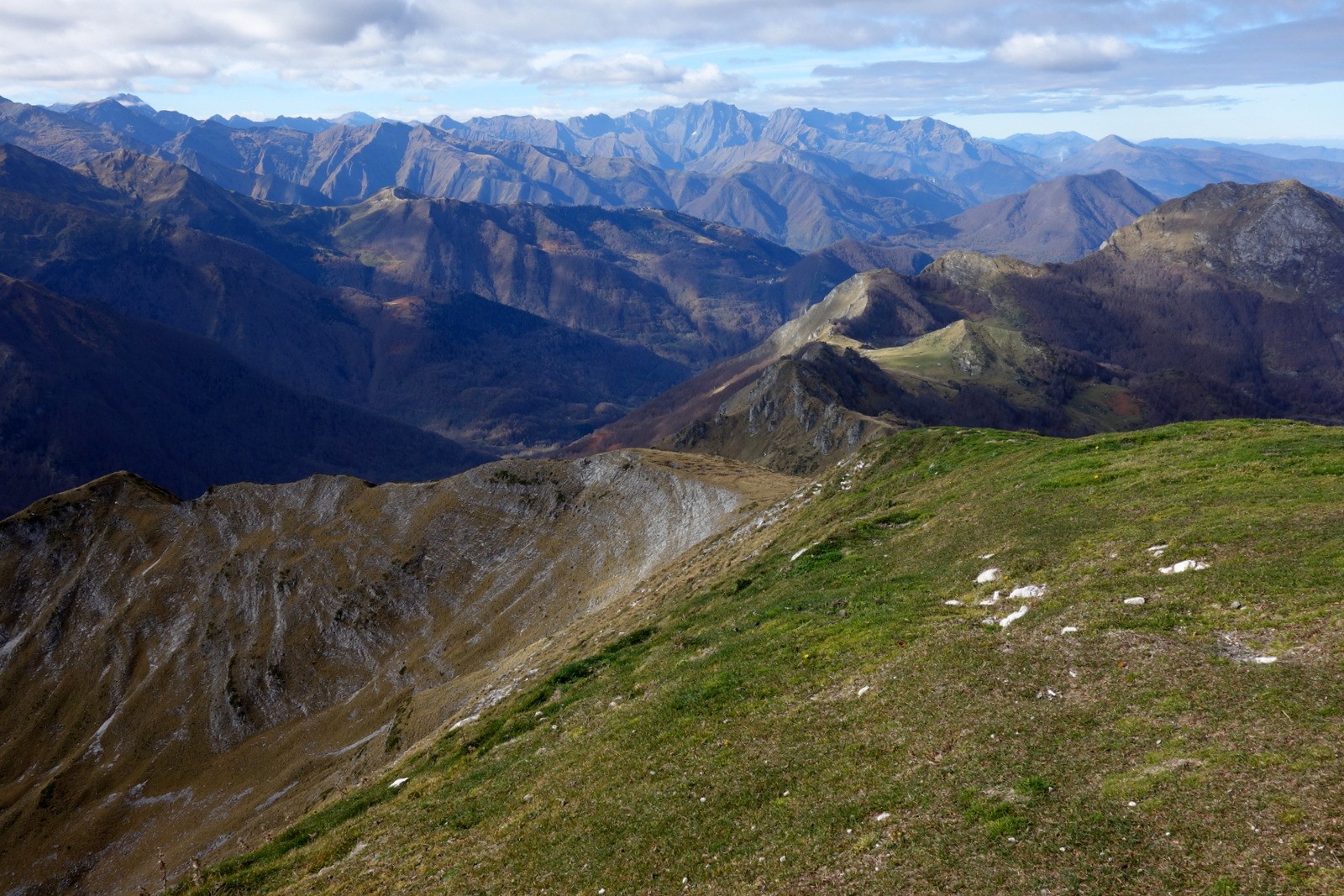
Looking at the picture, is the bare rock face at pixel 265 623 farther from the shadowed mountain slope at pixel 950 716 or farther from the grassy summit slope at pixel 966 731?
the grassy summit slope at pixel 966 731

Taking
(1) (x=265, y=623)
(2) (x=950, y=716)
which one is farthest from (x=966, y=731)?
(1) (x=265, y=623)

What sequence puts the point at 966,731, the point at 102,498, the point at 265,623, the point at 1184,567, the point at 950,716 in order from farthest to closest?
the point at 102,498 → the point at 265,623 → the point at 1184,567 → the point at 950,716 → the point at 966,731

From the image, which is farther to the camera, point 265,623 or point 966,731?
point 265,623

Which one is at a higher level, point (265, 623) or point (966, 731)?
point (966, 731)

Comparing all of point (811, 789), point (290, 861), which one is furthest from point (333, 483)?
point (811, 789)

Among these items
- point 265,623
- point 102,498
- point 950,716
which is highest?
point 950,716

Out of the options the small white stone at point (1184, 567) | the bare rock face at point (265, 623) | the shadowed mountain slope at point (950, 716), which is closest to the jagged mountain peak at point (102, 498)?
the bare rock face at point (265, 623)

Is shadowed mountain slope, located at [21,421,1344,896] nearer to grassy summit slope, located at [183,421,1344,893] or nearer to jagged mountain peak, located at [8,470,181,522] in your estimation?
grassy summit slope, located at [183,421,1344,893]

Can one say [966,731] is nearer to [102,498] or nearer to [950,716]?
[950,716]
